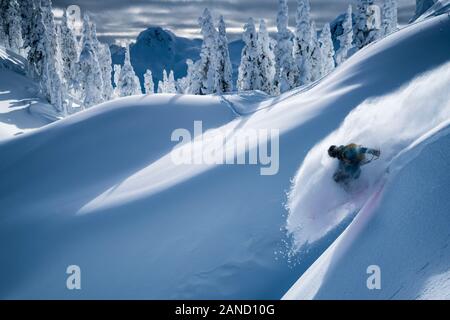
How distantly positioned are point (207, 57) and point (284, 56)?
25.9 ft

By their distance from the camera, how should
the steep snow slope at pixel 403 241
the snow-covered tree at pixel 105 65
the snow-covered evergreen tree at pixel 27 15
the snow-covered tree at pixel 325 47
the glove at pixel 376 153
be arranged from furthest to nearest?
the snow-covered tree at pixel 105 65 < the snow-covered tree at pixel 325 47 < the snow-covered evergreen tree at pixel 27 15 < the glove at pixel 376 153 < the steep snow slope at pixel 403 241

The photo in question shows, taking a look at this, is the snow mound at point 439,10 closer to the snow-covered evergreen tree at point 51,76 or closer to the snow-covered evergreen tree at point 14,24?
the snow-covered evergreen tree at point 51,76

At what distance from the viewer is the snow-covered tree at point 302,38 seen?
115 feet

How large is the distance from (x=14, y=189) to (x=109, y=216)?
4301mm

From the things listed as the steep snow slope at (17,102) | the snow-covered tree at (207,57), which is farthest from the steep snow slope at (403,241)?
the snow-covered tree at (207,57)

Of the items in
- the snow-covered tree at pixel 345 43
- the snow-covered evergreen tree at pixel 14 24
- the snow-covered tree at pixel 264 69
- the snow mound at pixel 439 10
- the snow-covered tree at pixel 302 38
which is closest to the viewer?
the snow mound at pixel 439 10

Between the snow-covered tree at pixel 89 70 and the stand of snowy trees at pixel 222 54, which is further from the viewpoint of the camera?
the snow-covered tree at pixel 89 70

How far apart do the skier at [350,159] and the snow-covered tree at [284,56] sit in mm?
27020

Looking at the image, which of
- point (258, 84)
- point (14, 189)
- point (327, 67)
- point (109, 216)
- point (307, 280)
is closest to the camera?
point (307, 280)

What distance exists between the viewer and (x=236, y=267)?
6.73 metres

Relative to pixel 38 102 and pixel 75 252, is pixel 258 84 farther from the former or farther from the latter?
pixel 75 252

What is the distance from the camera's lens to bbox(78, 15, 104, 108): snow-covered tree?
37031mm
